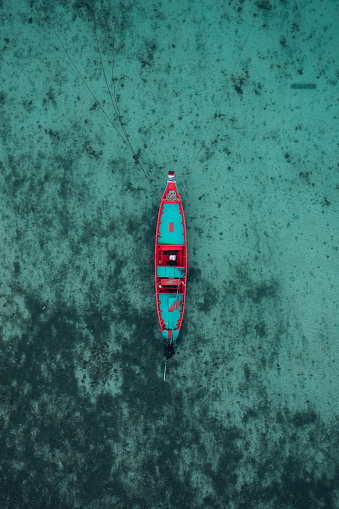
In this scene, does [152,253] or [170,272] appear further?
[152,253]

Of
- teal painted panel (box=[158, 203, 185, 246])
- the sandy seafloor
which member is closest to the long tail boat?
teal painted panel (box=[158, 203, 185, 246])

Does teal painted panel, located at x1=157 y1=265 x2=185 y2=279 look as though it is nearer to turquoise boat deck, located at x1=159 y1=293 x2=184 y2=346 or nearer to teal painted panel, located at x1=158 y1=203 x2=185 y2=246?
turquoise boat deck, located at x1=159 y1=293 x2=184 y2=346

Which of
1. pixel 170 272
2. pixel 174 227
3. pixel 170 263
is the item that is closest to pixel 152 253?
pixel 170 263

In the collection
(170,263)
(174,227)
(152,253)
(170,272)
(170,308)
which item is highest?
(174,227)

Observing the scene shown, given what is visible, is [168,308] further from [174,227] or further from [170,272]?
[174,227]

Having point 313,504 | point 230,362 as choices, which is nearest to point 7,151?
point 230,362

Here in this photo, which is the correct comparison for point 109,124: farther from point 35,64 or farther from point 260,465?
point 260,465

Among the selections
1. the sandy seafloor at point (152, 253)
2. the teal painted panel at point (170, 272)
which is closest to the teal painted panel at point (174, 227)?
the sandy seafloor at point (152, 253)
